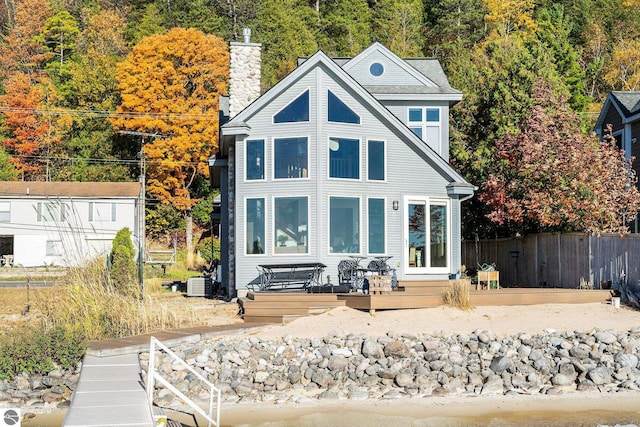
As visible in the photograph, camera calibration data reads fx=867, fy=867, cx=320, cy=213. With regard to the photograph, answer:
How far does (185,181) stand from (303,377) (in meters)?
32.2

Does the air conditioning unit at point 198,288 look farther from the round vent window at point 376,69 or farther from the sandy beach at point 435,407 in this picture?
the round vent window at point 376,69

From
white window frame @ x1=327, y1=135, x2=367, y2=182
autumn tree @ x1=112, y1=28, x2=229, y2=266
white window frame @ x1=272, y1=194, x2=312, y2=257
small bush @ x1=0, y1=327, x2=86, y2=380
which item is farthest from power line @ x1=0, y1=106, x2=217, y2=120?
small bush @ x1=0, y1=327, x2=86, y2=380

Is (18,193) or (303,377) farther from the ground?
(18,193)

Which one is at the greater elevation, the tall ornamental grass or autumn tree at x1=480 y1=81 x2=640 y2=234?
autumn tree at x1=480 y1=81 x2=640 y2=234

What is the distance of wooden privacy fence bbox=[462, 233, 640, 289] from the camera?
19797 millimetres

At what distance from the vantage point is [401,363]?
15250 mm

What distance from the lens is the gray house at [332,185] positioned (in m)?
20.8

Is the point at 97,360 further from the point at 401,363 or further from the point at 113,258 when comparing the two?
the point at 113,258

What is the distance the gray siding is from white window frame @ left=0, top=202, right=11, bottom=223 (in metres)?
25.6

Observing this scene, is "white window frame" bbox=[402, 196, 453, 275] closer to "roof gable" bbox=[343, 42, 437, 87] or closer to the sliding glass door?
the sliding glass door

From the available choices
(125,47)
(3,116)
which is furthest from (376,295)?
(125,47)

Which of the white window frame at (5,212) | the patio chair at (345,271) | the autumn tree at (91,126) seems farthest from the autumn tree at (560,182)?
the autumn tree at (91,126)

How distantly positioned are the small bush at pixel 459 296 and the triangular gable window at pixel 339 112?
204 inches

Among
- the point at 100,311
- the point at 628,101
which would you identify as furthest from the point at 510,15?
the point at 100,311
